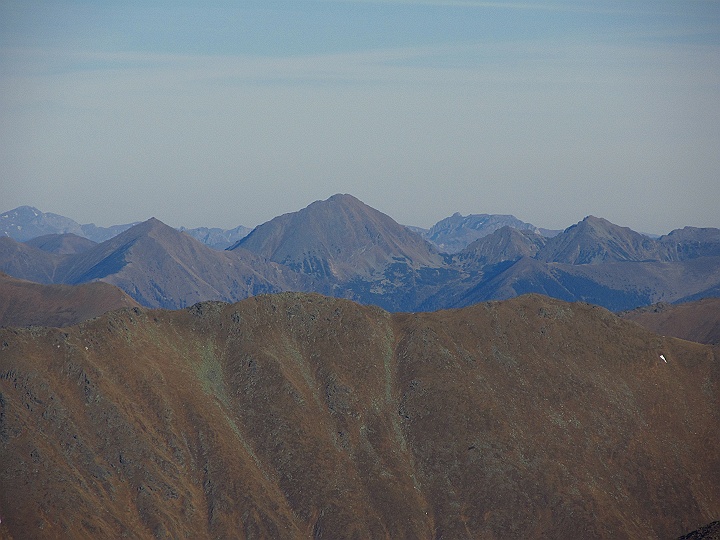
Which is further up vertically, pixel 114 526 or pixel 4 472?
pixel 4 472

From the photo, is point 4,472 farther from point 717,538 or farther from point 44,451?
point 717,538

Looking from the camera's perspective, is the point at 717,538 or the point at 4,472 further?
the point at 4,472

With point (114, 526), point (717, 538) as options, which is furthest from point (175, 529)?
point (717, 538)

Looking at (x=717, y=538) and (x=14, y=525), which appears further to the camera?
(x=14, y=525)

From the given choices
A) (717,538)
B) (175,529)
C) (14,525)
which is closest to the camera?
(717,538)

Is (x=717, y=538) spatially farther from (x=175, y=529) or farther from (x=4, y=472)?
(x=4, y=472)

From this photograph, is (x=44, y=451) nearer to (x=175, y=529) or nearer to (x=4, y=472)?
(x=4, y=472)

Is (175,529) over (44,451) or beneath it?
beneath

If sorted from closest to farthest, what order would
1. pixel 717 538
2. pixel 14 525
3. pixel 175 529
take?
pixel 717 538 → pixel 14 525 → pixel 175 529

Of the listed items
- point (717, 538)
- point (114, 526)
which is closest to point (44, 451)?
point (114, 526)
